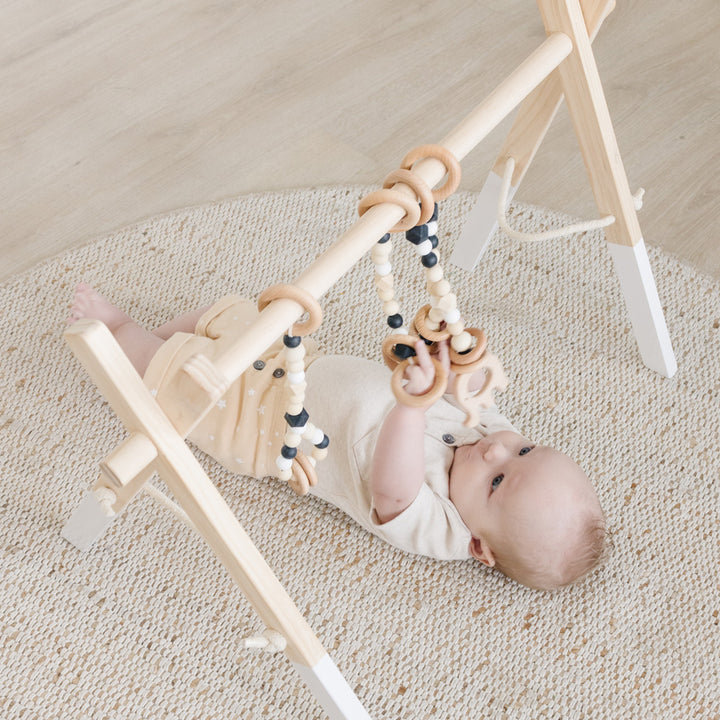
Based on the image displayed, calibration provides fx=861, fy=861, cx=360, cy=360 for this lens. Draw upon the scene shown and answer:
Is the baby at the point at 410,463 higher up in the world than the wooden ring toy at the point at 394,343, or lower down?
lower down

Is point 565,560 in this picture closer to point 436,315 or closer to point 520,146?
point 436,315

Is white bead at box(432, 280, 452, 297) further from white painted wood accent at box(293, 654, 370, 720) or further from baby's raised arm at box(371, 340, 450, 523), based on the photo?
white painted wood accent at box(293, 654, 370, 720)

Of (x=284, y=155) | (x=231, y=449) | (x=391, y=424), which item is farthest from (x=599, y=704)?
(x=284, y=155)

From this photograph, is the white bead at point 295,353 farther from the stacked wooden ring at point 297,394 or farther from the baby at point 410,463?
the baby at point 410,463

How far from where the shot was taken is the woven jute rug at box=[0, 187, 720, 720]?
1007 mm

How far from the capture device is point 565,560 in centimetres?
98

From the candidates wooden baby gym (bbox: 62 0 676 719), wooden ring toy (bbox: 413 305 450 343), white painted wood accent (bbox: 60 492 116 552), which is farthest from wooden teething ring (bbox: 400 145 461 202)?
white painted wood accent (bbox: 60 492 116 552)

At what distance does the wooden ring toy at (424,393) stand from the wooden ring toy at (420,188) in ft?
0.45

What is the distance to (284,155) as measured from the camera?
1556 mm

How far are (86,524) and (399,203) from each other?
1.95 feet

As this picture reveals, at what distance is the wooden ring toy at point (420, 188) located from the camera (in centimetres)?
71

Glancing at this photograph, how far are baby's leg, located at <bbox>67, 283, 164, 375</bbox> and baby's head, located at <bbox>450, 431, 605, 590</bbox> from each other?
0.43 m

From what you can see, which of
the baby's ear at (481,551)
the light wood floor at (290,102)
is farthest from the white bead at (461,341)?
the light wood floor at (290,102)

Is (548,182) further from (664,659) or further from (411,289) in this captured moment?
(664,659)
